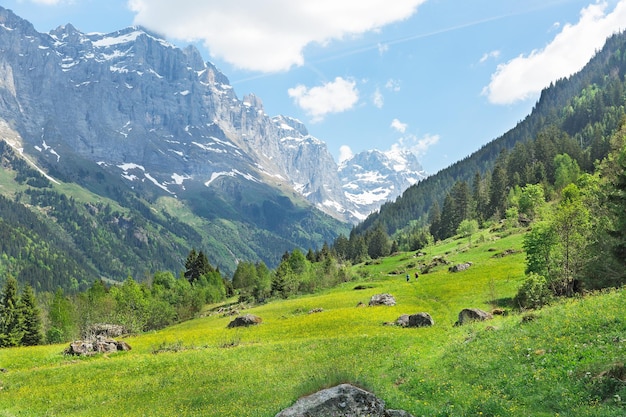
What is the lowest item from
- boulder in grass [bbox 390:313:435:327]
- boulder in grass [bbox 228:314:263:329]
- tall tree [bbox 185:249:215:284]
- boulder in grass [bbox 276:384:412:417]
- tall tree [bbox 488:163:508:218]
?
boulder in grass [bbox 390:313:435:327]

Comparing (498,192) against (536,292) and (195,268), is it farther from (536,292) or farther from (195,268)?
(536,292)

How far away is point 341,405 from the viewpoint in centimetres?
1641

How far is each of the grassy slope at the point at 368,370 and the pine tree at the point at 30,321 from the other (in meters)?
51.3

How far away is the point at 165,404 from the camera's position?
84.4 feet

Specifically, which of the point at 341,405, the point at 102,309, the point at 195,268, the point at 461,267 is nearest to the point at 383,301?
the point at 461,267

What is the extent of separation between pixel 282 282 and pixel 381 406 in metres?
94.3

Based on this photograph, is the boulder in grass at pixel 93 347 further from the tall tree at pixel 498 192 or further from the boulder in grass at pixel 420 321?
the tall tree at pixel 498 192

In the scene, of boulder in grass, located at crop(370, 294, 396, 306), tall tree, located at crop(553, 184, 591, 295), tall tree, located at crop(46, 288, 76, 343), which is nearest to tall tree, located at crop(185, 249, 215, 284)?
tall tree, located at crop(46, 288, 76, 343)

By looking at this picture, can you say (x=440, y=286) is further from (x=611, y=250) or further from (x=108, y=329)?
(x=108, y=329)

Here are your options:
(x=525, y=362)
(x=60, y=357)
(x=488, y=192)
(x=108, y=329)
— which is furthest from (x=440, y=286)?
(x=488, y=192)

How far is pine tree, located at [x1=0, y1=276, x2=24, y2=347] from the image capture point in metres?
88.9

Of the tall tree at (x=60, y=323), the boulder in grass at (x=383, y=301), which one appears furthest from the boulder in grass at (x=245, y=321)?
the tall tree at (x=60, y=323)

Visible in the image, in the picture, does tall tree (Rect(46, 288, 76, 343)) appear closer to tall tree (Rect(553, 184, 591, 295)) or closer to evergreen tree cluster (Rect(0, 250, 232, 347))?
evergreen tree cluster (Rect(0, 250, 232, 347))

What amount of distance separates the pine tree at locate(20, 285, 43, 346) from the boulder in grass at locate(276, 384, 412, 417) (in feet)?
320
